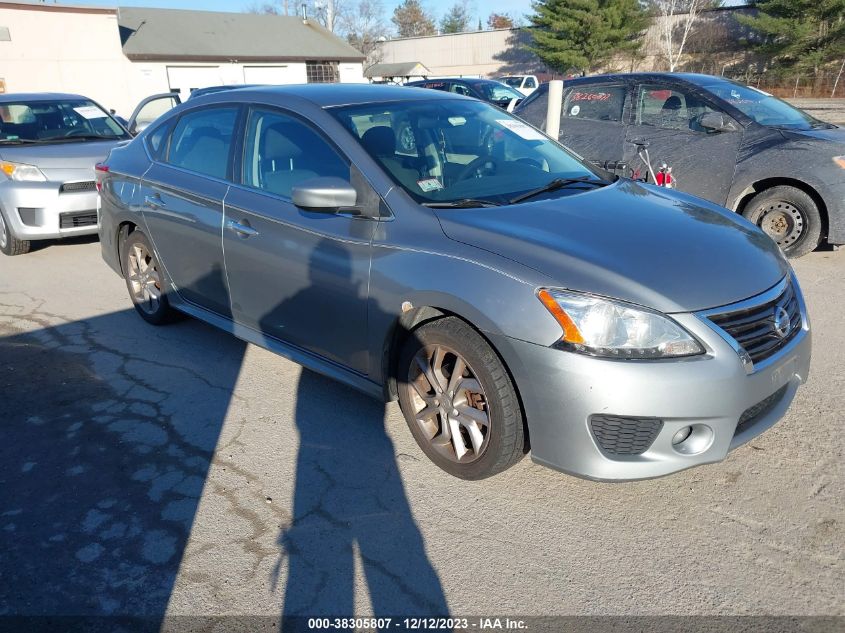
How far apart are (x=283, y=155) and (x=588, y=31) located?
4965 cm

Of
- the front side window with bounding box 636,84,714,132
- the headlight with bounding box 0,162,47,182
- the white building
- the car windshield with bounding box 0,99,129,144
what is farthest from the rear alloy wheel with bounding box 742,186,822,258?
the white building

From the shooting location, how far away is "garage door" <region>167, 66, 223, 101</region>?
109ft

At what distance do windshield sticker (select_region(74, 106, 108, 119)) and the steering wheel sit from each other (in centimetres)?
A: 676

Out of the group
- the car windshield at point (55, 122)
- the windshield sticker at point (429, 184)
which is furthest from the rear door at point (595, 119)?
the car windshield at point (55, 122)

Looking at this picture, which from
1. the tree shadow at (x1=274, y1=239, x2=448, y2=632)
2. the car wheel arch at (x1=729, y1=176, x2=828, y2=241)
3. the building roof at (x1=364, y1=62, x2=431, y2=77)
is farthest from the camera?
the building roof at (x1=364, y1=62, x2=431, y2=77)

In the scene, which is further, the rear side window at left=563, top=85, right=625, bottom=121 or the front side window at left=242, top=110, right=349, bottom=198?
the rear side window at left=563, top=85, right=625, bottom=121

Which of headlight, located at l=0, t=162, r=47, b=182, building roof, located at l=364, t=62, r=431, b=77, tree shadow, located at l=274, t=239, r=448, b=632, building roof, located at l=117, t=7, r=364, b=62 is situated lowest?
tree shadow, located at l=274, t=239, r=448, b=632

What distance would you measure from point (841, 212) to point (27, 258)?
829 centimetres

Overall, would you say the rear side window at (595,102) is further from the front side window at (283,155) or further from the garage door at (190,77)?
the garage door at (190,77)

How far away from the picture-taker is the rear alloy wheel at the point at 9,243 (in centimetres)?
727

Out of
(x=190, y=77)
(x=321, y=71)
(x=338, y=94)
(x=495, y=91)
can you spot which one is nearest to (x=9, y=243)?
(x=338, y=94)

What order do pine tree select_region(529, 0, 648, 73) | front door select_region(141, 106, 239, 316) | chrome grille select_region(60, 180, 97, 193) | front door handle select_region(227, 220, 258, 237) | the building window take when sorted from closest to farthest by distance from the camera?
front door handle select_region(227, 220, 258, 237), front door select_region(141, 106, 239, 316), chrome grille select_region(60, 180, 97, 193), the building window, pine tree select_region(529, 0, 648, 73)

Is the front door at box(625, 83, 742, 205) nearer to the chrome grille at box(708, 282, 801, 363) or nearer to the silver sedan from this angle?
the chrome grille at box(708, 282, 801, 363)

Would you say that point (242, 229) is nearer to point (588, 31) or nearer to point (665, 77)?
point (665, 77)
